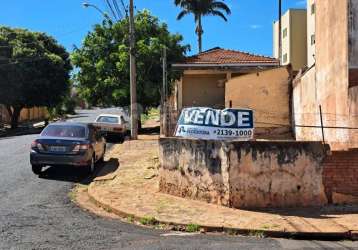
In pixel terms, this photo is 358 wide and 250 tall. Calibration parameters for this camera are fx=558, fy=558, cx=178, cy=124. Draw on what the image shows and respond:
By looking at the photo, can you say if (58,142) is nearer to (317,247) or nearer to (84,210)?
(84,210)

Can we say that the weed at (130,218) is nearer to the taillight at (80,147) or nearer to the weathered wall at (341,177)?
the weathered wall at (341,177)

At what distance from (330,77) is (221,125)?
18.2ft

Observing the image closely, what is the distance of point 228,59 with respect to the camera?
104ft

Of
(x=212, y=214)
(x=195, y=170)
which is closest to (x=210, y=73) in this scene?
(x=195, y=170)

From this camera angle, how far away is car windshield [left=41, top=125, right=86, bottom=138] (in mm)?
16484

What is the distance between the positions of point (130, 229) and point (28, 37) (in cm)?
4434

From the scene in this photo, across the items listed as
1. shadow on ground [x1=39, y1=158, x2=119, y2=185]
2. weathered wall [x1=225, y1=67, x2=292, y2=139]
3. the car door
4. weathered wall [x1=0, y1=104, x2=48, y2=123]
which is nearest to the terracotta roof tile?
weathered wall [x1=225, y1=67, x2=292, y2=139]

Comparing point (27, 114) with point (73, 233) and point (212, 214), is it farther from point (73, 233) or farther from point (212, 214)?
point (73, 233)

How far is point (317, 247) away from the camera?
830 centimetres

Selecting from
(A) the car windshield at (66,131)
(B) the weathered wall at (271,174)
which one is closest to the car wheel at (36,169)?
(A) the car windshield at (66,131)

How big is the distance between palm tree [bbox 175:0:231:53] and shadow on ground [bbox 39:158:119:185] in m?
38.3

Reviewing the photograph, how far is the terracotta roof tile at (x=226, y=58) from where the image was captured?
3115 cm

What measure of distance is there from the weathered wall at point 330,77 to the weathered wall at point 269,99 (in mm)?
4058

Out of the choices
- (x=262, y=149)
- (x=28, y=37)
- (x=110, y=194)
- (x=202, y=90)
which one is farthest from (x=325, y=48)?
(x=28, y=37)
